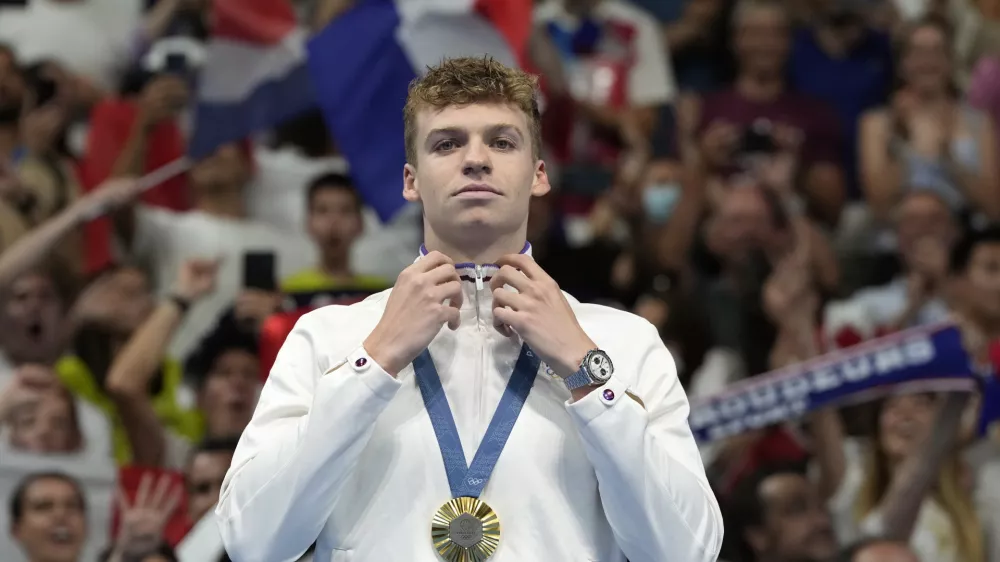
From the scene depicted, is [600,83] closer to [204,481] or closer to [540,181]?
[204,481]

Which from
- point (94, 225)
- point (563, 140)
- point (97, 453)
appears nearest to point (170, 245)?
point (94, 225)

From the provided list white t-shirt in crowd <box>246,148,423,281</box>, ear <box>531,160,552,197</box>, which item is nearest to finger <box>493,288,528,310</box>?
ear <box>531,160,552,197</box>

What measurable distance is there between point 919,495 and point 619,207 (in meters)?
2.36

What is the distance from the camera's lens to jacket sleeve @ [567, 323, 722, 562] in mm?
2770

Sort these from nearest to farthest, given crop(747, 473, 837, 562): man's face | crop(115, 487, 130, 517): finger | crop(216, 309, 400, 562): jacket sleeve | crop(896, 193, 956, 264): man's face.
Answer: crop(216, 309, 400, 562): jacket sleeve < crop(115, 487, 130, 517): finger < crop(747, 473, 837, 562): man's face < crop(896, 193, 956, 264): man's face

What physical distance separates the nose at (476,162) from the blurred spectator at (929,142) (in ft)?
17.0

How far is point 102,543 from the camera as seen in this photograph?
619cm

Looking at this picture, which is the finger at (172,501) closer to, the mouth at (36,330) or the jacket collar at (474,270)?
the mouth at (36,330)

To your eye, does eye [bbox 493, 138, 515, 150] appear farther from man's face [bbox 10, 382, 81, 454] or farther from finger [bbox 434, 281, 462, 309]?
man's face [bbox 10, 382, 81, 454]

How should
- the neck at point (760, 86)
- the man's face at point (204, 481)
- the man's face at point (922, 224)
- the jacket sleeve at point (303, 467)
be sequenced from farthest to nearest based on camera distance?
the neck at point (760, 86) < the man's face at point (922, 224) < the man's face at point (204, 481) < the jacket sleeve at point (303, 467)

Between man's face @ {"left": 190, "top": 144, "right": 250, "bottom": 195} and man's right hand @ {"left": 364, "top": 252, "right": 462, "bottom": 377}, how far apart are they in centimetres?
478

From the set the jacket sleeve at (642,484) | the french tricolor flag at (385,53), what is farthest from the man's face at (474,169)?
Result: the french tricolor flag at (385,53)

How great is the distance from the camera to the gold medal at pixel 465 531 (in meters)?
2.85

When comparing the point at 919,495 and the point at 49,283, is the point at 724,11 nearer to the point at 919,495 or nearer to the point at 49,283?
the point at 919,495
